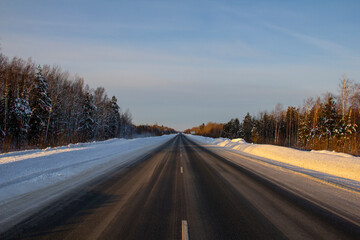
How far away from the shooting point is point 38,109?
1163 inches

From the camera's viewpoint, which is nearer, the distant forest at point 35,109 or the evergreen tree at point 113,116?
the distant forest at point 35,109

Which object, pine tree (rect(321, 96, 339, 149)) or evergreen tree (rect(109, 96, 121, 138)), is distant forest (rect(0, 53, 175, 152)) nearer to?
evergreen tree (rect(109, 96, 121, 138))

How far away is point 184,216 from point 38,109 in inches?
1253

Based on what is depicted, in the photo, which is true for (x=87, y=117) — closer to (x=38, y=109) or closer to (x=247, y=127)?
(x=38, y=109)

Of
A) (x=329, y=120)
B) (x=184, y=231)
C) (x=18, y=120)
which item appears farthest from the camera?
(x=329, y=120)

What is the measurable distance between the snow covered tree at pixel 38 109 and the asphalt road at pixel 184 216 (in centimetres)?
2761

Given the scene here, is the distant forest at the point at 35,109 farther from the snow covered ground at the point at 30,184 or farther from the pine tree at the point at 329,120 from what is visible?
the pine tree at the point at 329,120

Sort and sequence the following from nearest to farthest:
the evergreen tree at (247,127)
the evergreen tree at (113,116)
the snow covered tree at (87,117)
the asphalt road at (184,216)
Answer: the asphalt road at (184,216) < the snow covered tree at (87,117) < the evergreen tree at (113,116) < the evergreen tree at (247,127)

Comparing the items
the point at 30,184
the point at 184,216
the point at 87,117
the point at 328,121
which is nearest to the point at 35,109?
the point at 87,117

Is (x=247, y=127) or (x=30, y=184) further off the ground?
(x=247, y=127)

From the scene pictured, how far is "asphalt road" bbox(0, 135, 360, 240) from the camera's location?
3.79 metres

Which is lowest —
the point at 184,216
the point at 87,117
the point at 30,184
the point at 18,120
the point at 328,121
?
the point at 30,184

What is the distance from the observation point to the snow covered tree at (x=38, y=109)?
29.2 m

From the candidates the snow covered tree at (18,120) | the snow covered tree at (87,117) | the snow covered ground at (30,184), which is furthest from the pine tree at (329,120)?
the snow covered tree at (18,120)
